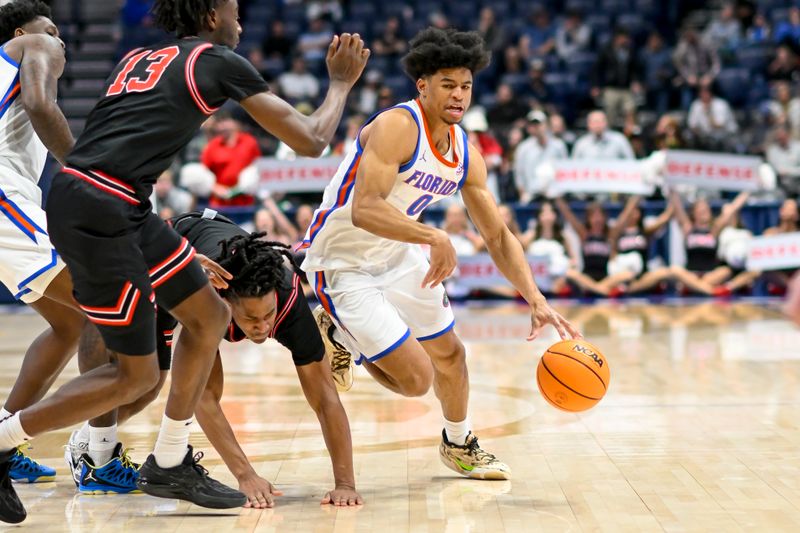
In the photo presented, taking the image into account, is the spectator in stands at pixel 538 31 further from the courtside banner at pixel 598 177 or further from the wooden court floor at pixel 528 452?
the wooden court floor at pixel 528 452

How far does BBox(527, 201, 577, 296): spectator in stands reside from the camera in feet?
42.3

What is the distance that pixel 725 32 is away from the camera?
16844 mm

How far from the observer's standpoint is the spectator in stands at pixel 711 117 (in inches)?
585

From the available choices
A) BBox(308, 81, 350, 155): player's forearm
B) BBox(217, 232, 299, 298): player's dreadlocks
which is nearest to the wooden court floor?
BBox(217, 232, 299, 298): player's dreadlocks

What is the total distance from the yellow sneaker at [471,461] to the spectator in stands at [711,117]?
33.8 feet

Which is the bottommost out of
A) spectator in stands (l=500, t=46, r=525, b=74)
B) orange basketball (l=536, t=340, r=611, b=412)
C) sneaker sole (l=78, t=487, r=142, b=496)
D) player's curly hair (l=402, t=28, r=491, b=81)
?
spectator in stands (l=500, t=46, r=525, b=74)

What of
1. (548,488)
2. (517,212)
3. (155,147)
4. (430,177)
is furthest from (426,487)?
(517,212)

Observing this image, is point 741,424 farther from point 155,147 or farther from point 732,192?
point 732,192

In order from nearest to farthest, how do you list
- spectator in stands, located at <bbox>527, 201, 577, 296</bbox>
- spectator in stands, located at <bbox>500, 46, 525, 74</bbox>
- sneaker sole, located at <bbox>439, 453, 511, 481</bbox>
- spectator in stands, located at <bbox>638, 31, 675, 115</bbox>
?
sneaker sole, located at <bbox>439, 453, 511, 481</bbox>, spectator in stands, located at <bbox>527, 201, 577, 296</bbox>, spectator in stands, located at <bbox>638, 31, 675, 115</bbox>, spectator in stands, located at <bbox>500, 46, 525, 74</bbox>

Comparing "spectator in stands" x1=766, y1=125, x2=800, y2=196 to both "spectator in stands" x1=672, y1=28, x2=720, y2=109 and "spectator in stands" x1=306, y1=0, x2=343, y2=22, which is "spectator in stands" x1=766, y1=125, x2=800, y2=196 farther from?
"spectator in stands" x1=306, y1=0, x2=343, y2=22

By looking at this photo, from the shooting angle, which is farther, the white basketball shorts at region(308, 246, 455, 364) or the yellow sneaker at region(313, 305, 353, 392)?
the yellow sneaker at region(313, 305, 353, 392)

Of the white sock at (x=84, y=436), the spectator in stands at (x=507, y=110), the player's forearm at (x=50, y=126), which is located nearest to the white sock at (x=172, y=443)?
A: the white sock at (x=84, y=436)

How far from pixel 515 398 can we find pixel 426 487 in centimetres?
231

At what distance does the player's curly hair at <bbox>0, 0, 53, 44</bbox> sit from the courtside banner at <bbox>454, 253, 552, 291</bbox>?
7988 mm
